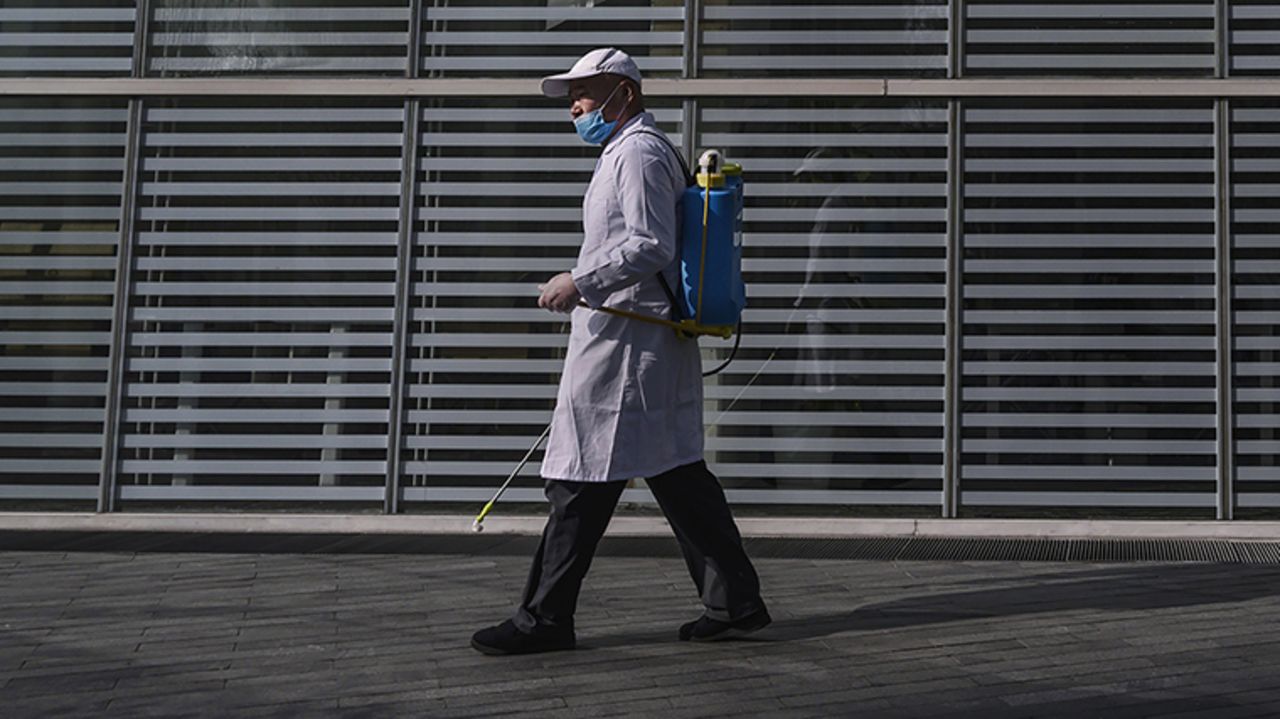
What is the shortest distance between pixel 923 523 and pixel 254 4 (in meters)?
4.48

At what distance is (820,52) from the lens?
7930mm

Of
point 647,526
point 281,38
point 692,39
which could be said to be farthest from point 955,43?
point 281,38

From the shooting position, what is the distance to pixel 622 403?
5035mm

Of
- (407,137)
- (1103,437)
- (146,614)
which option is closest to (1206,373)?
(1103,437)

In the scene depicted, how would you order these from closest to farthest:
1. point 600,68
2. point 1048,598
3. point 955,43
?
point 600,68, point 1048,598, point 955,43

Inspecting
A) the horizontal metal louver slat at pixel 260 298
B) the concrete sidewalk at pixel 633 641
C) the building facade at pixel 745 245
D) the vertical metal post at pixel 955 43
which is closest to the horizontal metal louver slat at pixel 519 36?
the building facade at pixel 745 245

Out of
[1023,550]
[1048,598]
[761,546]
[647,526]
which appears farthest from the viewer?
[647,526]

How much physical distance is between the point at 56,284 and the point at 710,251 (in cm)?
446

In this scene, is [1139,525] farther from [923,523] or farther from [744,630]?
[744,630]

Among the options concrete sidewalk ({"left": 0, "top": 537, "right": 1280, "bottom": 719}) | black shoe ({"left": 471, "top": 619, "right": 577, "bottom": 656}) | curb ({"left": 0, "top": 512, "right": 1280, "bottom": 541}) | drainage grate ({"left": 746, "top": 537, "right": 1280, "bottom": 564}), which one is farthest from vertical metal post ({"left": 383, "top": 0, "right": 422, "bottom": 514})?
black shoe ({"left": 471, "top": 619, "right": 577, "bottom": 656})

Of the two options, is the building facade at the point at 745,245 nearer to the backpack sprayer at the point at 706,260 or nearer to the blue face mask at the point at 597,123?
the blue face mask at the point at 597,123

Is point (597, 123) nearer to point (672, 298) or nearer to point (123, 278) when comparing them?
point (672, 298)

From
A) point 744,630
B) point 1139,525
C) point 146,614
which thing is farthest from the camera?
point 1139,525

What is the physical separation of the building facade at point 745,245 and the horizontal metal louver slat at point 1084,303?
0.05 feet
